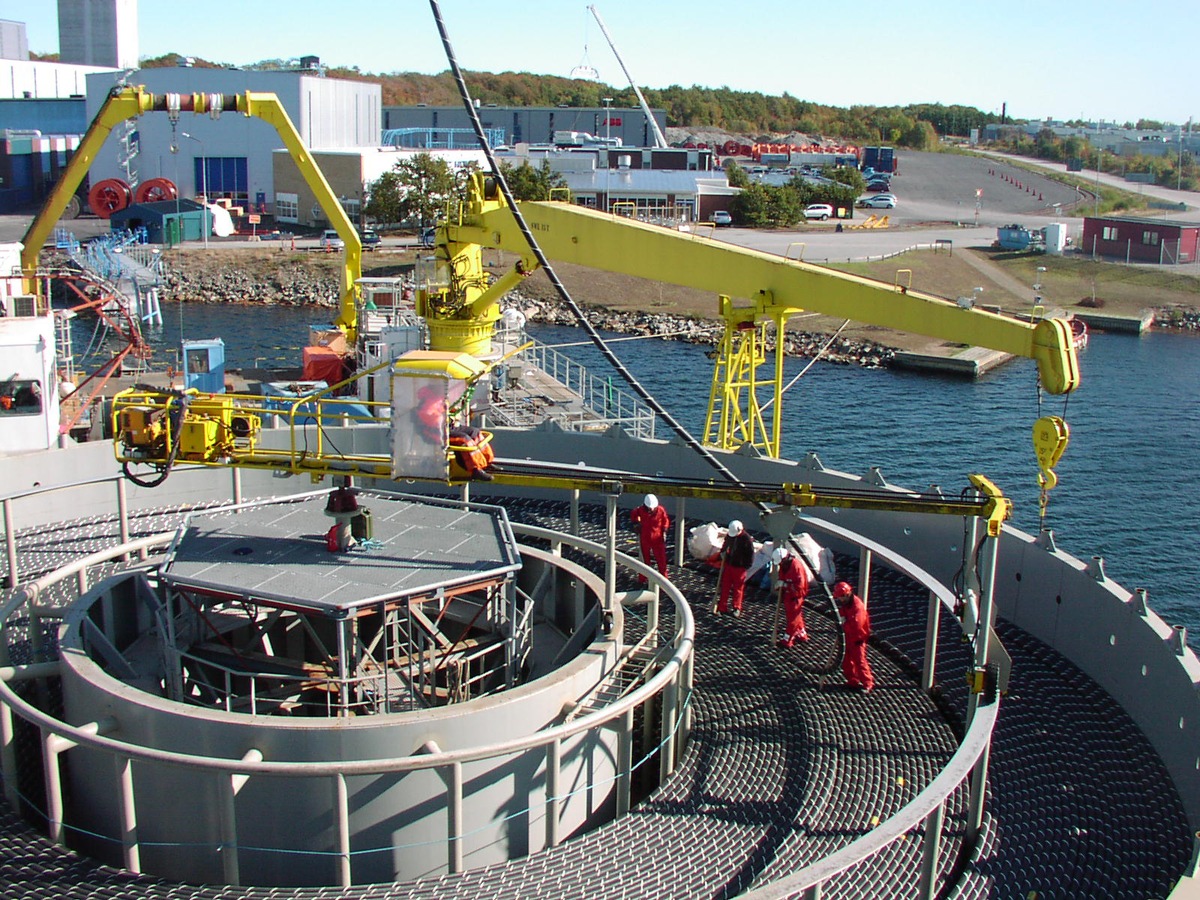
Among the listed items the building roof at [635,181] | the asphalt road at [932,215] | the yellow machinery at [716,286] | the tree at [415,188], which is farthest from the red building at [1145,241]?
the yellow machinery at [716,286]

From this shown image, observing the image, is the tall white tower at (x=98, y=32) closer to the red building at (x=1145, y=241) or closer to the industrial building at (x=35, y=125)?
the industrial building at (x=35, y=125)

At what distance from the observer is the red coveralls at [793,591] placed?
549 inches

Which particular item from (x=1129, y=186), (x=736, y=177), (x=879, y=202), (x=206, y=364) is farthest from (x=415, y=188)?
(x=1129, y=186)

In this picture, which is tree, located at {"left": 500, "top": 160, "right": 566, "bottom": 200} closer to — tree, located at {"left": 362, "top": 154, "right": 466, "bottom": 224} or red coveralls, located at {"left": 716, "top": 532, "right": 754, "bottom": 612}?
tree, located at {"left": 362, "top": 154, "right": 466, "bottom": 224}

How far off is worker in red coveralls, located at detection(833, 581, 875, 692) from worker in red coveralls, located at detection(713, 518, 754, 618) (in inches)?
74.3

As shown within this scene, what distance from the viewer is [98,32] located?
127m

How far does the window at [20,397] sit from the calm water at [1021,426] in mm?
24196

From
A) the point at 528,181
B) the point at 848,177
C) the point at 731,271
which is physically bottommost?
the point at 731,271

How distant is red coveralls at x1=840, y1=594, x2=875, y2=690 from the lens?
42.5 feet

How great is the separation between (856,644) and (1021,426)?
34.0 metres

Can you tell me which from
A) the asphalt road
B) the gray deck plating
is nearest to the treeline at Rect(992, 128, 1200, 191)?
the asphalt road

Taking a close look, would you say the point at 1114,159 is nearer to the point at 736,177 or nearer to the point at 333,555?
the point at 736,177

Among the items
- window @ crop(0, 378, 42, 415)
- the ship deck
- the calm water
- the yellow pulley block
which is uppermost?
the yellow pulley block

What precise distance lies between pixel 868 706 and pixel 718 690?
1.65m
